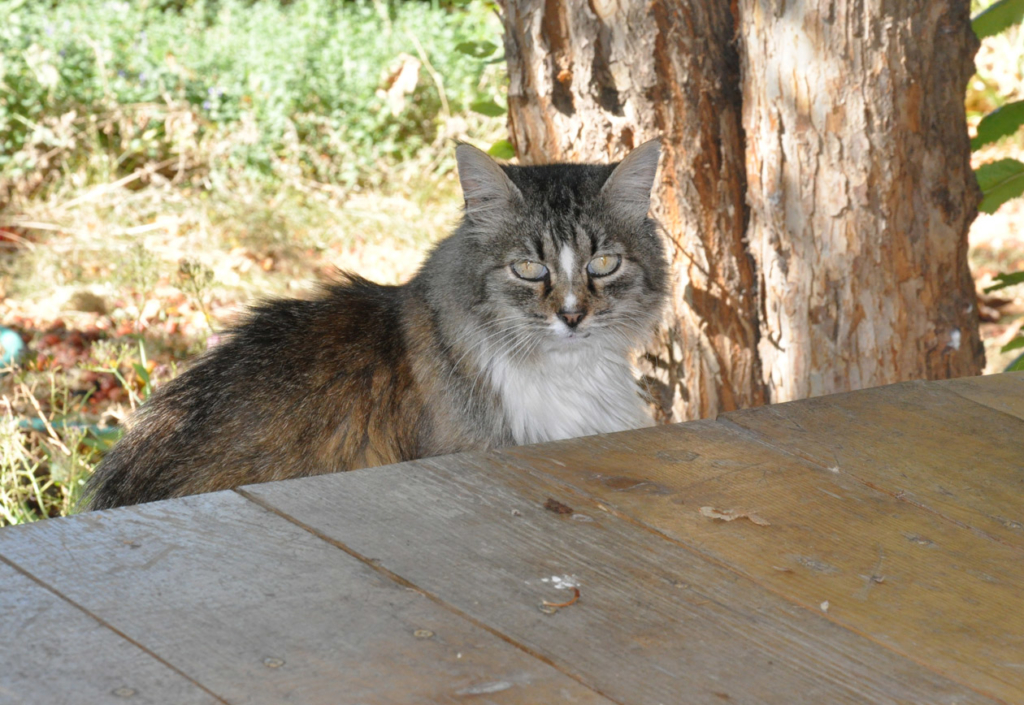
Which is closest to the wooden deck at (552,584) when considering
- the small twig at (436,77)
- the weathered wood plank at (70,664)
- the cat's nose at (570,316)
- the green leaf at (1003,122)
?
the weathered wood plank at (70,664)

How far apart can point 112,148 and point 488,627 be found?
6185mm

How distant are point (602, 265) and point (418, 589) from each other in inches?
67.7

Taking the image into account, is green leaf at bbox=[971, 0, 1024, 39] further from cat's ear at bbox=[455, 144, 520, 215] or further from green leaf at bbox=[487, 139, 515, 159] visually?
green leaf at bbox=[487, 139, 515, 159]

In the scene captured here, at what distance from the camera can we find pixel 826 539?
146cm

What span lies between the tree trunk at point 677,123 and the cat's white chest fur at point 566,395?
54 centimetres

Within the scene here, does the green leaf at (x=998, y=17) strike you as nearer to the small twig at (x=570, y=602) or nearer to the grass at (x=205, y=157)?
the small twig at (x=570, y=602)

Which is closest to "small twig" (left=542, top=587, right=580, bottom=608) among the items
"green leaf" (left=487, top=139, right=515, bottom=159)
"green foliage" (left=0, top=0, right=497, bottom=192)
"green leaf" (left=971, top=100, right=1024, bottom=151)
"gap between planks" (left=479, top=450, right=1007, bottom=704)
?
"gap between planks" (left=479, top=450, right=1007, bottom=704)

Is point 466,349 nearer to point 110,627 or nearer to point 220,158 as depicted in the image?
point 110,627

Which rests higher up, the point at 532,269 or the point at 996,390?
the point at 532,269

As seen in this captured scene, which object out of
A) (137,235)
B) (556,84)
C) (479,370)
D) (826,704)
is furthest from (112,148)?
(826,704)

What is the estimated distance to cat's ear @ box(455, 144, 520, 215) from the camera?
2.83 metres

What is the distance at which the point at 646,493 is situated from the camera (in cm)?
157

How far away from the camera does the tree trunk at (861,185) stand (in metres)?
3.05

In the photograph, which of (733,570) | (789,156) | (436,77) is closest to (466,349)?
(789,156)
